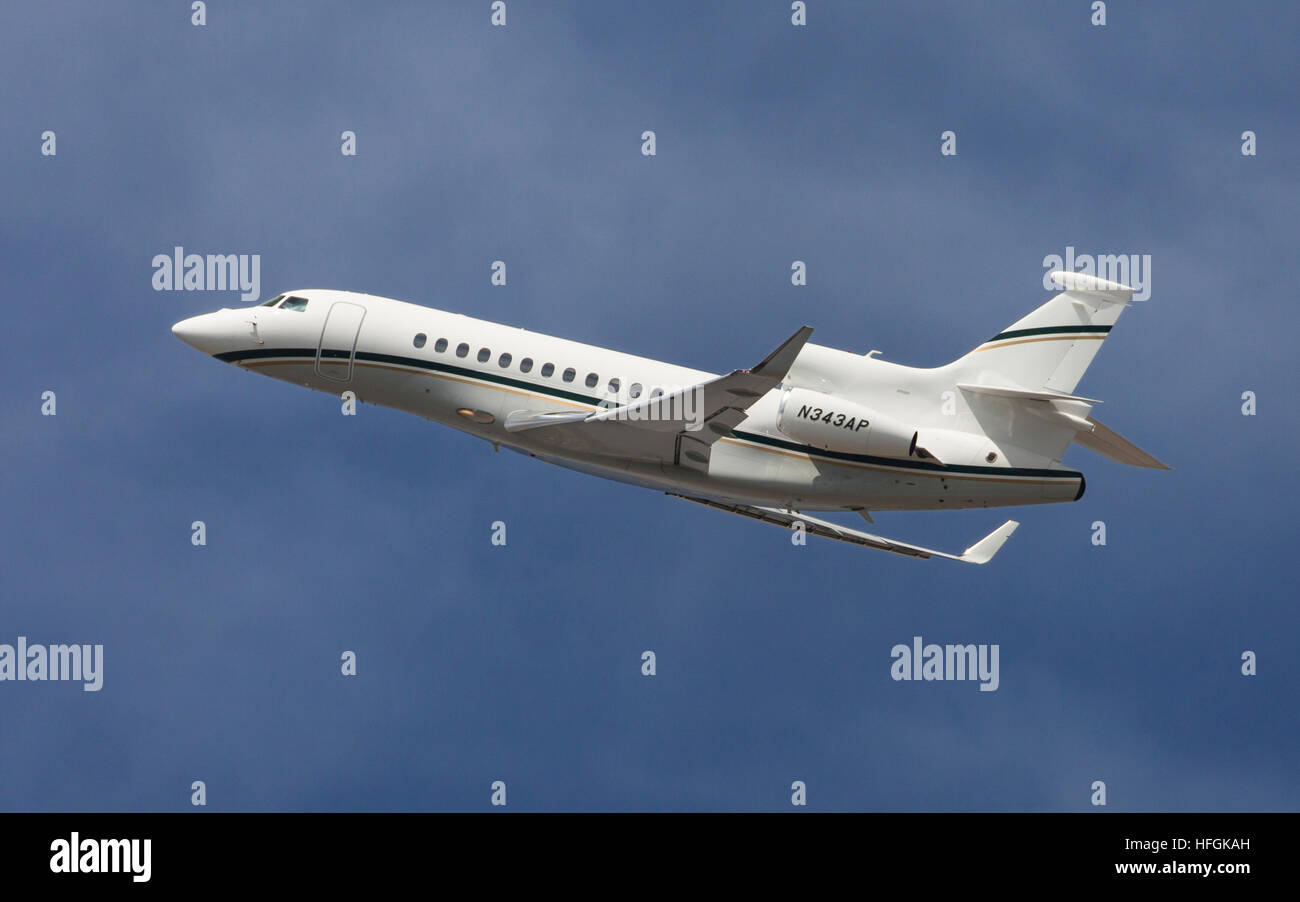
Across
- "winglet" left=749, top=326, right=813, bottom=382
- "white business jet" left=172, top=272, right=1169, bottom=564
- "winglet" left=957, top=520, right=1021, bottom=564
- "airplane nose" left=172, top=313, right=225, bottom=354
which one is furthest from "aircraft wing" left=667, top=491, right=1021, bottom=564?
"airplane nose" left=172, top=313, right=225, bottom=354

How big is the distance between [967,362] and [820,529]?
6006 mm

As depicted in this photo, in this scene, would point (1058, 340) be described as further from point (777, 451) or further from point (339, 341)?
point (339, 341)

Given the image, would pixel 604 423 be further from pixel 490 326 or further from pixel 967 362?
pixel 967 362

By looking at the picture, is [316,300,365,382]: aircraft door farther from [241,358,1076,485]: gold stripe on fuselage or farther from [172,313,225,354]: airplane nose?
[172,313,225,354]: airplane nose

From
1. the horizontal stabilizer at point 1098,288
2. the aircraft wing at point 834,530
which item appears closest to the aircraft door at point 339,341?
the aircraft wing at point 834,530

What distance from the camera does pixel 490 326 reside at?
120ft

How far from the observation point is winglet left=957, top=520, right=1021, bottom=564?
126ft

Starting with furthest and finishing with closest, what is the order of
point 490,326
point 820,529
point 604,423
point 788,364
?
1. point 820,529
2. point 490,326
3. point 604,423
4. point 788,364

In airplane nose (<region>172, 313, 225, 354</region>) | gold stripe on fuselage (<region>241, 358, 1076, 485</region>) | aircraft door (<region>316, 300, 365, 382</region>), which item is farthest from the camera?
airplane nose (<region>172, 313, 225, 354</region>)

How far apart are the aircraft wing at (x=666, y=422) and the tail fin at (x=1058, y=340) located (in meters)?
5.84

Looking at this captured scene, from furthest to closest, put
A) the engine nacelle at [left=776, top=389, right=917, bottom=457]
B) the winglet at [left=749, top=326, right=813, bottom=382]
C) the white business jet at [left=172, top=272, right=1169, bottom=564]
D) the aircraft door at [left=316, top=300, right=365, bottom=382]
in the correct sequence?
the aircraft door at [left=316, top=300, right=365, bottom=382] < the white business jet at [left=172, top=272, right=1169, bottom=564] < the engine nacelle at [left=776, top=389, right=917, bottom=457] < the winglet at [left=749, top=326, right=813, bottom=382]

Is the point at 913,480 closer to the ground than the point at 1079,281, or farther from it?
closer to the ground

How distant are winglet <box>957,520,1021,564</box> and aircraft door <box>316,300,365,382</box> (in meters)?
14.8

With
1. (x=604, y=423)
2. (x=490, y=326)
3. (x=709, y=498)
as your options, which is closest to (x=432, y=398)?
(x=490, y=326)
